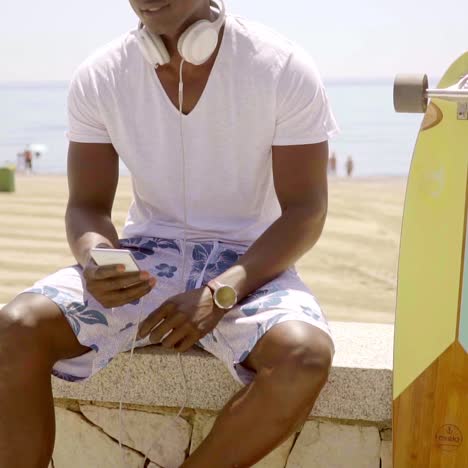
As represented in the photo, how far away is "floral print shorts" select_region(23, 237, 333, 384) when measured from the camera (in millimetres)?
2398

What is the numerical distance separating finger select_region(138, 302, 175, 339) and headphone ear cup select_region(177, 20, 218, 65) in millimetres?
637

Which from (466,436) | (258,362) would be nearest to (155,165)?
(258,362)

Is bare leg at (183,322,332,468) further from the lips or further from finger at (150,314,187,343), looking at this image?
the lips

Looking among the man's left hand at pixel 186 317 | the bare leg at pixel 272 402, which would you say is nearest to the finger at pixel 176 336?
the man's left hand at pixel 186 317

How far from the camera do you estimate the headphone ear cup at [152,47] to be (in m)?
2.60

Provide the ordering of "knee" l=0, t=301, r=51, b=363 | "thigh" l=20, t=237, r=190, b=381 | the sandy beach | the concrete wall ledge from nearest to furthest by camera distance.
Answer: "knee" l=0, t=301, r=51, b=363, "thigh" l=20, t=237, r=190, b=381, the concrete wall ledge, the sandy beach

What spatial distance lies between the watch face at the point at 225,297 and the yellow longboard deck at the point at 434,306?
16.7 inches

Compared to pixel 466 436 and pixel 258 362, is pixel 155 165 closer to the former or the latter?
pixel 258 362

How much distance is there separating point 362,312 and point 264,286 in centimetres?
487

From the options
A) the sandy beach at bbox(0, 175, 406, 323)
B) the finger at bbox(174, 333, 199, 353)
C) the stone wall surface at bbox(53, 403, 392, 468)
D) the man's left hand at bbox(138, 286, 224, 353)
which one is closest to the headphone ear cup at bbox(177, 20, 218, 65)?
the man's left hand at bbox(138, 286, 224, 353)

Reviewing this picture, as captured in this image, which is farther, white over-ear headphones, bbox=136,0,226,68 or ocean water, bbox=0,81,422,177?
ocean water, bbox=0,81,422,177

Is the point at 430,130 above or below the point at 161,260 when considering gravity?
above

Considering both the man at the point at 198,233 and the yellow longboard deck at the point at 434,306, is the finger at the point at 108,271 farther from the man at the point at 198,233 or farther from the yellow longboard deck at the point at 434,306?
the yellow longboard deck at the point at 434,306

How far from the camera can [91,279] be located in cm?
241
